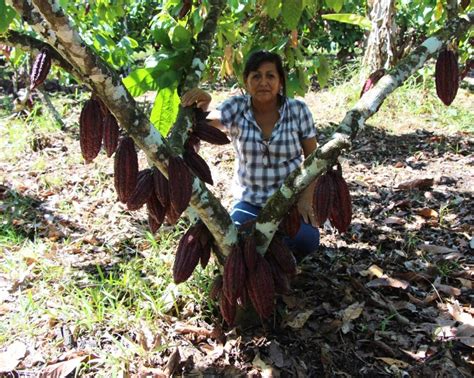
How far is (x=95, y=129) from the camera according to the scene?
1.21 meters

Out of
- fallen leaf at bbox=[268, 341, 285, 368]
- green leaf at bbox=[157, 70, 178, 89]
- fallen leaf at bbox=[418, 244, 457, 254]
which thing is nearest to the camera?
green leaf at bbox=[157, 70, 178, 89]

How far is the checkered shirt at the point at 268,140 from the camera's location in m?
2.24

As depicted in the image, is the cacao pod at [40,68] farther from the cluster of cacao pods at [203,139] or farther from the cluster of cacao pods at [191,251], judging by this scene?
the cluster of cacao pods at [191,251]

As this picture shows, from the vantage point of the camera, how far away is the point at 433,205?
309cm

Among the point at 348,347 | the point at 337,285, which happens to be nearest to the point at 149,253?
the point at 337,285

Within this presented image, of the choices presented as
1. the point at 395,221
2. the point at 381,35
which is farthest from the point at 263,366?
the point at 381,35

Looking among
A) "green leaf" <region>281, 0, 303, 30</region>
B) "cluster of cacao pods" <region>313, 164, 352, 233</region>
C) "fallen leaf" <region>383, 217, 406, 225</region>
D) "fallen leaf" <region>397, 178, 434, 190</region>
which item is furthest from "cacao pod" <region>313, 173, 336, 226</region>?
"fallen leaf" <region>397, 178, 434, 190</region>

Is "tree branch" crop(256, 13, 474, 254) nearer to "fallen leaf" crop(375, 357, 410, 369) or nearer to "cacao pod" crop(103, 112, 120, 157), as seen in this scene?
"cacao pod" crop(103, 112, 120, 157)

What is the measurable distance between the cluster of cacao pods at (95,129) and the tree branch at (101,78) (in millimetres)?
31

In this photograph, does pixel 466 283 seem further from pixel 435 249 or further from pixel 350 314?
pixel 350 314

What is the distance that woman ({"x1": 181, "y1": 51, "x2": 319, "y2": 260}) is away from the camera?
7.21 ft

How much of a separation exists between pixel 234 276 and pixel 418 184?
2.22 m

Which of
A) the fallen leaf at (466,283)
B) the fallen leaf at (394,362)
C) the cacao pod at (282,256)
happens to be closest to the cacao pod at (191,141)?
the cacao pod at (282,256)

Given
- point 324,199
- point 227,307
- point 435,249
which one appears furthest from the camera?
point 435,249
